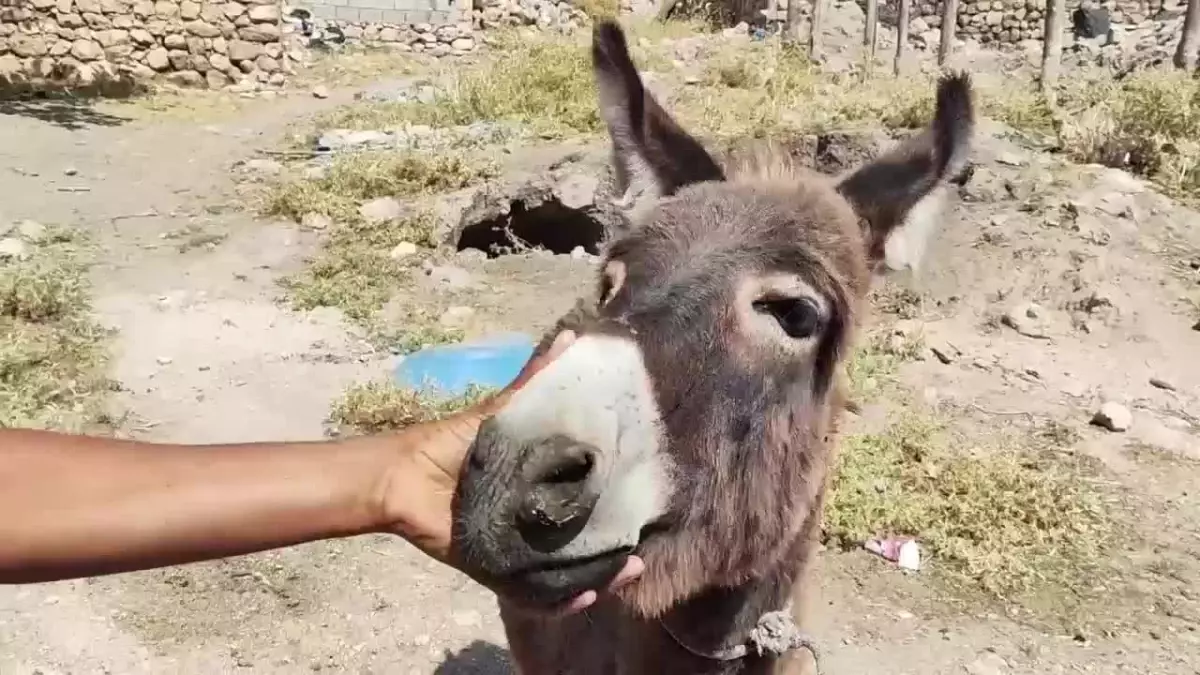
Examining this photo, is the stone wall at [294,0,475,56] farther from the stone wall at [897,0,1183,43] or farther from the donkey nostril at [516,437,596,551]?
the donkey nostril at [516,437,596,551]

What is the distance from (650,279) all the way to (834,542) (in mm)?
2861

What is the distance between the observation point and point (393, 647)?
373cm

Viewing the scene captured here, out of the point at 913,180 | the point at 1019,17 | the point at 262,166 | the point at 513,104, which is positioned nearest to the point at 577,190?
the point at 513,104

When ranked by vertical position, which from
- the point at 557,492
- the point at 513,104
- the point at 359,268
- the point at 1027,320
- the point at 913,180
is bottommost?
the point at 1027,320

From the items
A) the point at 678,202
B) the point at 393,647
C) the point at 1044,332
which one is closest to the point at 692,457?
the point at 678,202

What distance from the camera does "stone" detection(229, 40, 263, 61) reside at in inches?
517

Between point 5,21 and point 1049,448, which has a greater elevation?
point 5,21

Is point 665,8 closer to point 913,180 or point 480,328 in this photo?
point 480,328

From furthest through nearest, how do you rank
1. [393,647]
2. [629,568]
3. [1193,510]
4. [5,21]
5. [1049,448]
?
1. [5,21]
2. [1049,448]
3. [1193,510]
4. [393,647]
5. [629,568]

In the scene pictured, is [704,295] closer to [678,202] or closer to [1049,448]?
[678,202]

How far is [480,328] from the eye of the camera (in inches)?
244

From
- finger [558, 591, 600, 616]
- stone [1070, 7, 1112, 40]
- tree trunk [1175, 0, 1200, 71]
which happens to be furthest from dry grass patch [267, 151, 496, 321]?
stone [1070, 7, 1112, 40]

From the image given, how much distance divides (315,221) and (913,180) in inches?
236

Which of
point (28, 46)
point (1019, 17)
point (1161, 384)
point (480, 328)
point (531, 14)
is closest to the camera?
point (1161, 384)
